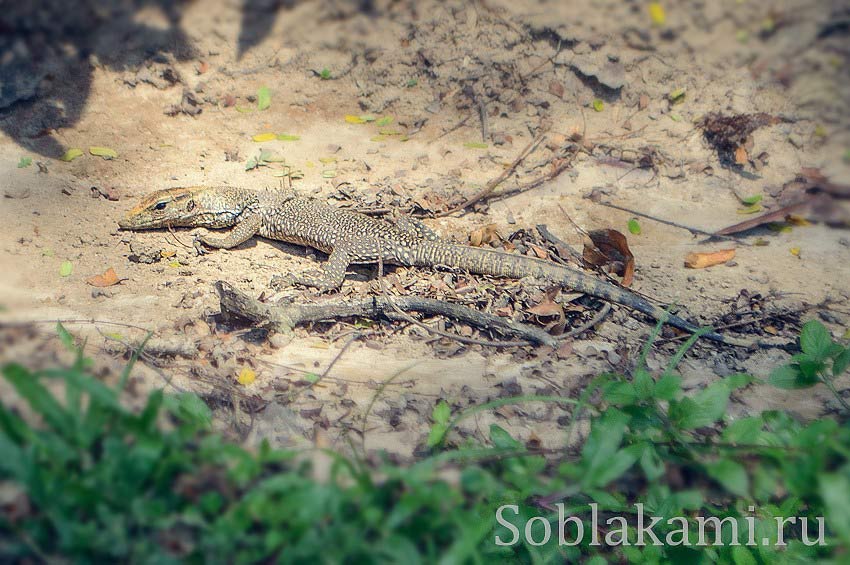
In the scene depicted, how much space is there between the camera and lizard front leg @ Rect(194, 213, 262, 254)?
6445mm

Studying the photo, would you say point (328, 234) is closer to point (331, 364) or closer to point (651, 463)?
point (331, 364)

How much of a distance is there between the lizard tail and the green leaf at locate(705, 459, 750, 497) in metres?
3.07

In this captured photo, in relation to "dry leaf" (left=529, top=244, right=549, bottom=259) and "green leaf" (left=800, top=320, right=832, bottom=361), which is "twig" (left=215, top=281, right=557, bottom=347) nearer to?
"dry leaf" (left=529, top=244, right=549, bottom=259)

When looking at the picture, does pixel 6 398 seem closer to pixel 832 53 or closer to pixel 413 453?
pixel 413 453

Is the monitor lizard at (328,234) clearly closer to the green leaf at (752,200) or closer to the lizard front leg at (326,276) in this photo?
the lizard front leg at (326,276)

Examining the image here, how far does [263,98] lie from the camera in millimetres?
8008

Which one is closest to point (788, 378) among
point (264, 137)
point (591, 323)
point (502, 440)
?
point (502, 440)

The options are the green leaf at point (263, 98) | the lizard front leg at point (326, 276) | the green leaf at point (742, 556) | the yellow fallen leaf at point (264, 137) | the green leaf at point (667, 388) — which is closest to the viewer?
the green leaf at point (667, 388)

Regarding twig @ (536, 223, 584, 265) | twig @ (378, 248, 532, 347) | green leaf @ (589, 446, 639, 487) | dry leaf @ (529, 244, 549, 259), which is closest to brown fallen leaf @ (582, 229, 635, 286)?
twig @ (536, 223, 584, 265)

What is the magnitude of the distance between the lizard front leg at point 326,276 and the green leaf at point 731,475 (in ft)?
13.5

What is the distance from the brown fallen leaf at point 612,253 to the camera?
5.79 m

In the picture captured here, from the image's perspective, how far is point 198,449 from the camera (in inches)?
83.0

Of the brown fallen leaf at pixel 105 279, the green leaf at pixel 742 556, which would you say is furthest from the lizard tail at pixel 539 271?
the brown fallen leaf at pixel 105 279

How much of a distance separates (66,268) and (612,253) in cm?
503
